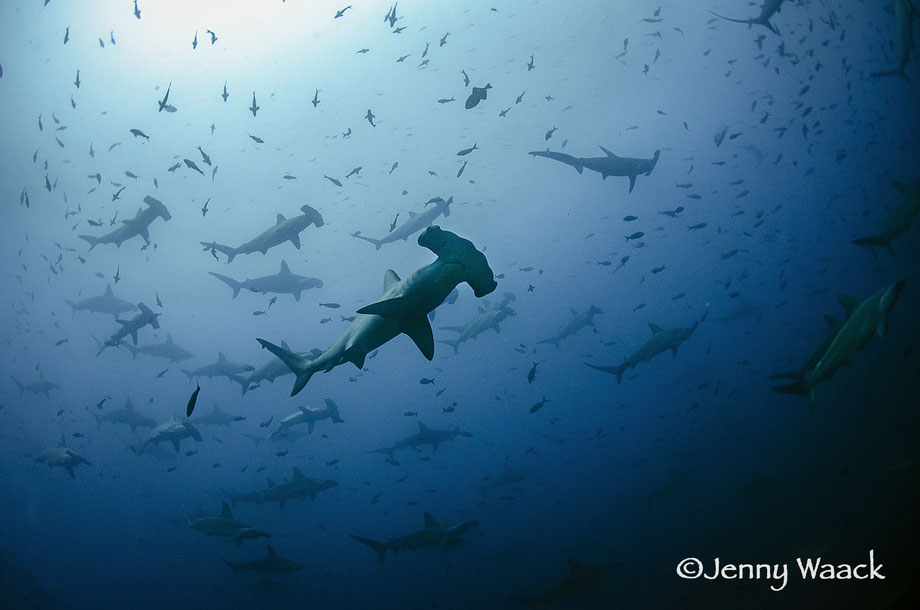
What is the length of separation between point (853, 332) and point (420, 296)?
13.5 ft

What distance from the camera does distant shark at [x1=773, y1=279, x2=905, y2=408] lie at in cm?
364

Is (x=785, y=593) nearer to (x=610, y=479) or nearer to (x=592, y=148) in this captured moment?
(x=592, y=148)

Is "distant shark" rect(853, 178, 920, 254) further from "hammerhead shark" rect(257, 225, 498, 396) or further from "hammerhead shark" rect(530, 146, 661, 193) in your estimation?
"hammerhead shark" rect(257, 225, 498, 396)

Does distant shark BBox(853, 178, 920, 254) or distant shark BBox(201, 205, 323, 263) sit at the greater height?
distant shark BBox(201, 205, 323, 263)

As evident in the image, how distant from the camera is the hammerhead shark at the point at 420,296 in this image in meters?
3.29

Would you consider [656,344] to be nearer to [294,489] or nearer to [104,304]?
[294,489]

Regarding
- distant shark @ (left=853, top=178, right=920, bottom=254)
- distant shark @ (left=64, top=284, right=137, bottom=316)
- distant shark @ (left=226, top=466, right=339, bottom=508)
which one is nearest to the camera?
distant shark @ (left=853, top=178, right=920, bottom=254)

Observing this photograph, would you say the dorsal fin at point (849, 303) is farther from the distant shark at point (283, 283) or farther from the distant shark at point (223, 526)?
the distant shark at point (283, 283)

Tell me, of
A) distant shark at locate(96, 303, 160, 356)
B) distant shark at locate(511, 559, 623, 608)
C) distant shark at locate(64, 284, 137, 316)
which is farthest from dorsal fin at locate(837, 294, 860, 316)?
distant shark at locate(64, 284, 137, 316)

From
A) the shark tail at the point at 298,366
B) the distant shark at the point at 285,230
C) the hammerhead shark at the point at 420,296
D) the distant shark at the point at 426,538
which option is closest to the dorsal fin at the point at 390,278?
Result: the hammerhead shark at the point at 420,296

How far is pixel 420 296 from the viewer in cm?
350

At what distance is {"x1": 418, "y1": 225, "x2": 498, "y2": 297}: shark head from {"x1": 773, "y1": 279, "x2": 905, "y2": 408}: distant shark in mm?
3211

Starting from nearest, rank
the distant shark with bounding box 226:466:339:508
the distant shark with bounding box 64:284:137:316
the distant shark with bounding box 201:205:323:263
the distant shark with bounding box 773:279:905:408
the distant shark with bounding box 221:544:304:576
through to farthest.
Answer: the distant shark with bounding box 773:279:905:408 → the distant shark with bounding box 221:544:304:576 → the distant shark with bounding box 201:205:323:263 → the distant shark with bounding box 226:466:339:508 → the distant shark with bounding box 64:284:137:316

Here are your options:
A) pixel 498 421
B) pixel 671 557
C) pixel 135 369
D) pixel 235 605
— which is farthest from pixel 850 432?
pixel 135 369
